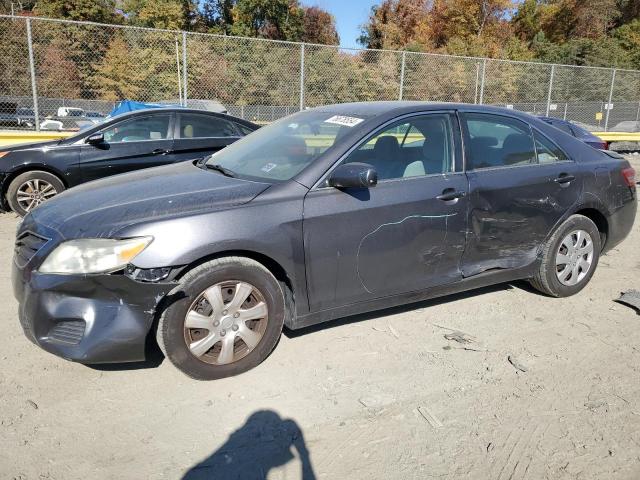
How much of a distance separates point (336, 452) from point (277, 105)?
1254cm

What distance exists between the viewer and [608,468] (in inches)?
97.8

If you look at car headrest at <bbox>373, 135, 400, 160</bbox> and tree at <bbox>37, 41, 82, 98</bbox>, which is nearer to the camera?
car headrest at <bbox>373, 135, 400, 160</bbox>

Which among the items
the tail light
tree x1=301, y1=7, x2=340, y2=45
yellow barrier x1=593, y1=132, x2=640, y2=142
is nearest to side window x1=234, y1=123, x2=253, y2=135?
the tail light

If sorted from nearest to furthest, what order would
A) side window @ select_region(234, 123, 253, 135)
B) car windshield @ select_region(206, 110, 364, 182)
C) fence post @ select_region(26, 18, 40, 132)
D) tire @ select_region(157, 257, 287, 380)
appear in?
tire @ select_region(157, 257, 287, 380)
car windshield @ select_region(206, 110, 364, 182)
side window @ select_region(234, 123, 253, 135)
fence post @ select_region(26, 18, 40, 132)

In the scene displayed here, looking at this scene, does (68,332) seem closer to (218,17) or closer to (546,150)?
(546,150)

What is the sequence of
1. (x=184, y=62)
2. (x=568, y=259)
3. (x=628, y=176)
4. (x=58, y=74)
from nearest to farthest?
(x=568, y=259)
(x=628, y=176)
(x=58, y=74)
(x=184, y=62)

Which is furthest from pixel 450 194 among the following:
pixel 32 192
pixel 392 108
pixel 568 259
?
pixel 32 192

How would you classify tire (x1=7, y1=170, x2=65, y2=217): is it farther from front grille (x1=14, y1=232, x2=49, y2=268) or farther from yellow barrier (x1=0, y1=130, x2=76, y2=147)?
front grille (x1=14, y1=232, x2=49, y2=268)

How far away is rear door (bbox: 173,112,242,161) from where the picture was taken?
24.2 feet

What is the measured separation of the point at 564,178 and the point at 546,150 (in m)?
0.27

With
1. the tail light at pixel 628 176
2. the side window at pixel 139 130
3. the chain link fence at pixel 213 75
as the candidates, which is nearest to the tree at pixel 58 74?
the chain link fence at pixel 213 75

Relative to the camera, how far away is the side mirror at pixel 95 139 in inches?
273

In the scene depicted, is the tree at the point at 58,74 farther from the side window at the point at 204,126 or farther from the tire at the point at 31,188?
the side window at the point at 204,126

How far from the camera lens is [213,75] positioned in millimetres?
12992
